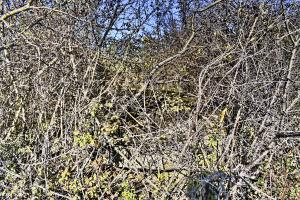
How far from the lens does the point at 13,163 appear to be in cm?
466

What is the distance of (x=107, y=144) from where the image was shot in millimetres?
4785

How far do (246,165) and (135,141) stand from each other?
1172 millimetres

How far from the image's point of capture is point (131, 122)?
512cm

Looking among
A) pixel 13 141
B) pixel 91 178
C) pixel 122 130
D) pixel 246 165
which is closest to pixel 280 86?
pixel 246 165

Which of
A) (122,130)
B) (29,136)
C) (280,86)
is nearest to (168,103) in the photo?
(122,130)

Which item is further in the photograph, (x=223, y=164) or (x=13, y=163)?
(x=13, y=163)

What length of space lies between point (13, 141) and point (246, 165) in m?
2.46

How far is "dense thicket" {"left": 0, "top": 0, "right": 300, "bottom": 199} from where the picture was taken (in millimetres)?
4363

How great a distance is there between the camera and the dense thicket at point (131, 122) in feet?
14.3

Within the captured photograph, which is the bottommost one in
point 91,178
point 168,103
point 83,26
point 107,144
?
point 91,178

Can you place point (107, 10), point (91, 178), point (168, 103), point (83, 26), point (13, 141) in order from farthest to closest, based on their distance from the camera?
point (107, 10) < point (83, 26) < point (168, 103) < point (13, 141) < point (91, 178)

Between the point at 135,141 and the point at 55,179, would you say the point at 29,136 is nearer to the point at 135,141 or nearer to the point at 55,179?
the point at 55,179

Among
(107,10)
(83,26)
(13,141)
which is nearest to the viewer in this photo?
(13,141)

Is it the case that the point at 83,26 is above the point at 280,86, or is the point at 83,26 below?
above
